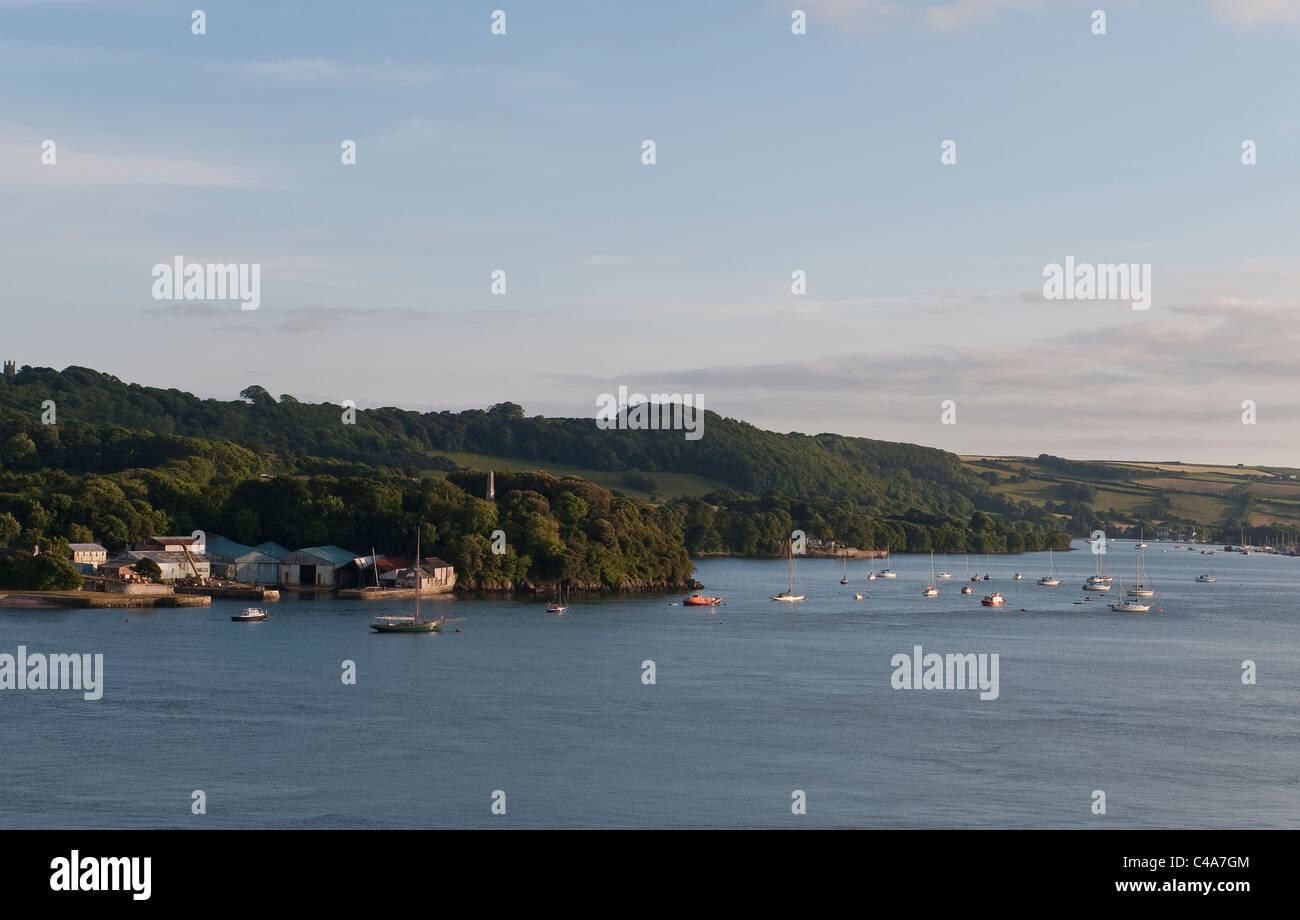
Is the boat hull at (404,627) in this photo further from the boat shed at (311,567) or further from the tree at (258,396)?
the tree at (258,396)

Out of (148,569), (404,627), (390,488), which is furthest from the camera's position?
(390,488)

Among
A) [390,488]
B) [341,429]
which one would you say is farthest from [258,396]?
[390,488]

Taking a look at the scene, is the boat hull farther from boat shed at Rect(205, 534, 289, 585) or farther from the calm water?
boat shed at Rect(205, 534, 289, 585)

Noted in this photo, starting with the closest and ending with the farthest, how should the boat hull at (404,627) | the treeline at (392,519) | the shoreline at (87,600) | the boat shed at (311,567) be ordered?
the boat hull at (404,627) → the shoreline at (87,600) → the treeline at (392,519) → the boat shed at (311,567)

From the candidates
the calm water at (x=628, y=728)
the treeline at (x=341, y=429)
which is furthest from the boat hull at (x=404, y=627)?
the treeline at (x=341, y=429)

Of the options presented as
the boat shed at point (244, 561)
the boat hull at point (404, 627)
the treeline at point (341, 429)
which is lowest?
the boat hull at point (404, 627)

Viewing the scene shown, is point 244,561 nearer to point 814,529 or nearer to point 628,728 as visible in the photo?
point 628,728
